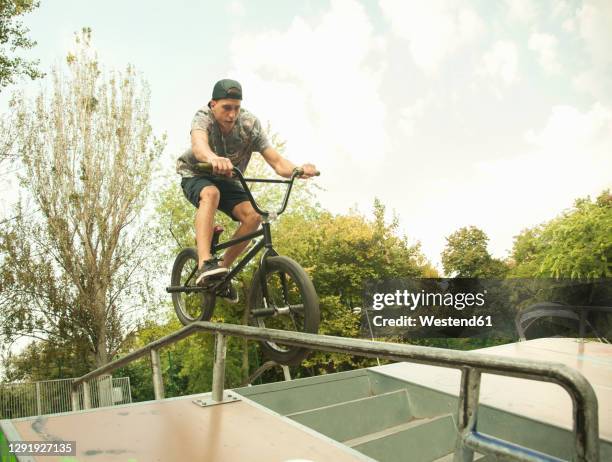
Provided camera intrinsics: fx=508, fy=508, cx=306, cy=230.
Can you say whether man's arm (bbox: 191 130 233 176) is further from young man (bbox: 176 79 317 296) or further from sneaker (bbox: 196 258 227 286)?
sneaker (bbox: 196 258 227 286)

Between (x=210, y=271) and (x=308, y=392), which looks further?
(x=308, y=392)

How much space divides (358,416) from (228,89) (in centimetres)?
293

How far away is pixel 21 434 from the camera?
204cm

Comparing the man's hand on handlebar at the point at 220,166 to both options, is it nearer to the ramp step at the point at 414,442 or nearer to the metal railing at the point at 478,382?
the metal railing at the point at 478,382

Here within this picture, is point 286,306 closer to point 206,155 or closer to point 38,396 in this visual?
point 206,155

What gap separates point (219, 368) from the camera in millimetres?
2467

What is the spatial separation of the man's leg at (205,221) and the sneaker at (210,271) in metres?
0.03

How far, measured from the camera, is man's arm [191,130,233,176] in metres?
2.75

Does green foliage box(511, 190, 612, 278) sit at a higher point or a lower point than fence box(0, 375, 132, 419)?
higher

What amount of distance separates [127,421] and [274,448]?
73cm

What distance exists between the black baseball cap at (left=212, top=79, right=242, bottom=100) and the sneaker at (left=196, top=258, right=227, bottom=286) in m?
1.02

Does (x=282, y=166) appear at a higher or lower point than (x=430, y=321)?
higher

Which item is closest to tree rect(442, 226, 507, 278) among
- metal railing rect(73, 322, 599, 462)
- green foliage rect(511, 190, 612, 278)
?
green foliage rect(511, 190, 612, 278)

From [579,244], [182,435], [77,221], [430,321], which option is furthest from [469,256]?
[182,435]
